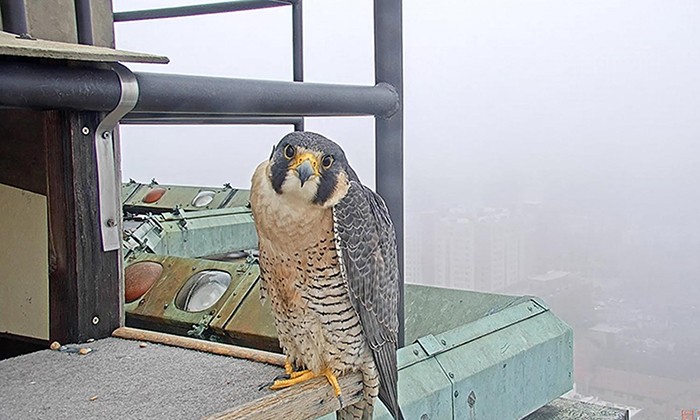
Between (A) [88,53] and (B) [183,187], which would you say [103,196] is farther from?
(B) [183,187]

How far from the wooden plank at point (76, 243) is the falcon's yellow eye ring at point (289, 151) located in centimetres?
40

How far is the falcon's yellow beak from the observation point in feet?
3.88

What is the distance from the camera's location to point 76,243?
1.42 metres

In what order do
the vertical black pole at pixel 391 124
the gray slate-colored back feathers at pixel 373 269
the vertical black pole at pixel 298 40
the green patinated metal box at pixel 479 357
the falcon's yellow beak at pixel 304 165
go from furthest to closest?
the vertical black pole at pixel 298 40, the green patinated metal box at pixel 479 357, the vertical black pole at pixel 391 124, the gray slate-colored back feathers at pixel 373 269, the falcon's yellow beak at pixel 304 165

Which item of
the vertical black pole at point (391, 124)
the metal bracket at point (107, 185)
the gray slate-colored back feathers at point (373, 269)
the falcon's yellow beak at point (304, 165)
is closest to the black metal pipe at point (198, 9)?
the vertical black pole at point (391, 124)

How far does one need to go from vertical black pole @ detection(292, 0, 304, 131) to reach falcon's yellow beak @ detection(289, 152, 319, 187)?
3.22 ft

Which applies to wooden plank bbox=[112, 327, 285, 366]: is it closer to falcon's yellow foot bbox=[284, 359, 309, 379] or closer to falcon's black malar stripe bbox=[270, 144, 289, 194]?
falcon's yellow foot bbox=[284, 359, 309, 379]

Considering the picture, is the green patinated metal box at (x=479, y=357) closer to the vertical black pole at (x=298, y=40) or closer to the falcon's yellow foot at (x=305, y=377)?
the falcon's yellow foot at (x=305, y=377)

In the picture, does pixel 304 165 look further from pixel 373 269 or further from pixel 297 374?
pixel 297 374

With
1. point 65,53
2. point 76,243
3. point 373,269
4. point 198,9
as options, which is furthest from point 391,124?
point 198,9

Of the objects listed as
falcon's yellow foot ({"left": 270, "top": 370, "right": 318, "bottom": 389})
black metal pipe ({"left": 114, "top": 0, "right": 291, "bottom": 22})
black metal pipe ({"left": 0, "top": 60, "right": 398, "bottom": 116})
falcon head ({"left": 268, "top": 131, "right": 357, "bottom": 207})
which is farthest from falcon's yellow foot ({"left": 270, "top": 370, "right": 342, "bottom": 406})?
black metal pipe ({"left": 114, "top": 0, "right": 291, "bottom": 22})

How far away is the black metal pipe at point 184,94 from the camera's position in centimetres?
109

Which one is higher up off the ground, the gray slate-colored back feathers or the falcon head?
the falcon head

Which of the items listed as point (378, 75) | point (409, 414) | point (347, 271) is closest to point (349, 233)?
point (347, 271)
